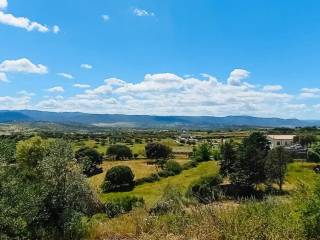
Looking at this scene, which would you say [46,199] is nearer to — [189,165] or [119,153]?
[189,165]

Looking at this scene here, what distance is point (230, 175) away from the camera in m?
74.2

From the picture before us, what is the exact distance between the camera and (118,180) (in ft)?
261

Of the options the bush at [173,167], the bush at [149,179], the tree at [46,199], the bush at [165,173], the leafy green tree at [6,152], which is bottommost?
the bush at [149,179]

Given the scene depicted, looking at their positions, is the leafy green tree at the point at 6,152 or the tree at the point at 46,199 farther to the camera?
the leafy green tree at the point at 6,152

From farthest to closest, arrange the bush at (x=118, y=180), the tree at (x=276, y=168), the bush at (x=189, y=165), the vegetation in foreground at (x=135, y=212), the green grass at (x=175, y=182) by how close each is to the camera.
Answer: the bush at (x=189, y=165) → the bush at (x=118, y=180) → the tree at (x=276, y=168) → the green grass at (x=175, y=182) → the vegetation in foreground at (x=135, y=212)

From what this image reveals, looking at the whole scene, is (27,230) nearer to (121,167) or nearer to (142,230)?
(142,230)

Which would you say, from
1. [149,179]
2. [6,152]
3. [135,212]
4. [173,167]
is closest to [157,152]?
[173,167]

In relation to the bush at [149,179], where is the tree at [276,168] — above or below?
above

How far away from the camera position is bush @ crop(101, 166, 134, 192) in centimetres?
7938

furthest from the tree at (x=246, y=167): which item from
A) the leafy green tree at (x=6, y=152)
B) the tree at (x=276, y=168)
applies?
the leafy green tree at (x=6, y=152)

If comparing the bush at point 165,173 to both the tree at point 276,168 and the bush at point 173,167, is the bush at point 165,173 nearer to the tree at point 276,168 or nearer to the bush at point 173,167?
the bush at point 173,167

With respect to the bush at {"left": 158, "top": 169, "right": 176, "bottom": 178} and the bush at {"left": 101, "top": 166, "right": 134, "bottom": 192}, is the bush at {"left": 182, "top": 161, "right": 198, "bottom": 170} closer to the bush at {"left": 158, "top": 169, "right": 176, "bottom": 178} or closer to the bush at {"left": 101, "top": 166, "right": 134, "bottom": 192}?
the bush at {"left": 158, "top": 169, "right": 176, "bottom": 178}

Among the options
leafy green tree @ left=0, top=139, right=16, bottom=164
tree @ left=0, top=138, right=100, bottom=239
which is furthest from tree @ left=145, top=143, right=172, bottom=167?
leafy green tree @ left=0, top=139, right=16, bottom=164

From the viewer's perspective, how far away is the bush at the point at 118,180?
3125 inches
